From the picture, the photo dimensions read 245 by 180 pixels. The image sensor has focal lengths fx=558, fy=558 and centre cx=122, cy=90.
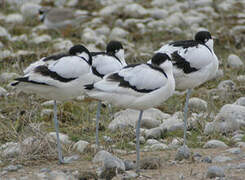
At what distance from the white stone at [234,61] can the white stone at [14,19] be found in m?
5.57

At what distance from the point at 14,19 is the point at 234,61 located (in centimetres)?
585

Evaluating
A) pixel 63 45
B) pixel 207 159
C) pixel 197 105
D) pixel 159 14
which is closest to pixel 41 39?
pixel 63 45

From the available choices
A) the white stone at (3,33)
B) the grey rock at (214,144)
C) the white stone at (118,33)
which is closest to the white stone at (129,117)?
the grey rock at (214,144)

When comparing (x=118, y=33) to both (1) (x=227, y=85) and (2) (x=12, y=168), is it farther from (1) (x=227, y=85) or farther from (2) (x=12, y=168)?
(2) (x=12, y=168)

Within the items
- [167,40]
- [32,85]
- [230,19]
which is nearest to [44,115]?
[32,85]

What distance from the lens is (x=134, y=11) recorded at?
13438 mm

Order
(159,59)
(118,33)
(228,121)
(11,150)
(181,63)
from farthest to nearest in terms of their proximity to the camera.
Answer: (118,33) < (228,121) < (181,63) < (11,150) < (159,59)

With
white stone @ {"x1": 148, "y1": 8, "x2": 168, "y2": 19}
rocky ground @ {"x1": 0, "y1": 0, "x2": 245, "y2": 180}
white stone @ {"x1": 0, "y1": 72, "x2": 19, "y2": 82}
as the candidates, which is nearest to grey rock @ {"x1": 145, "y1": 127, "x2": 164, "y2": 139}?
rocky ground @ {"x1": 0, "y1": 0, "x2": 245, "y2": 180}

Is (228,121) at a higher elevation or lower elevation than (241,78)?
higher

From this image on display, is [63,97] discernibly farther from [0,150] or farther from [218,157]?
[218,157]

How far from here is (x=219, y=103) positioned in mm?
7609

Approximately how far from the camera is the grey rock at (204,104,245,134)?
6121 mm

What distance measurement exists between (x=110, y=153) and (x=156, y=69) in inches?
38.4

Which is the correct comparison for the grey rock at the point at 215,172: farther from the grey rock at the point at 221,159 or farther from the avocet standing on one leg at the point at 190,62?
the avocet standing on one leg at the point at 190,62
